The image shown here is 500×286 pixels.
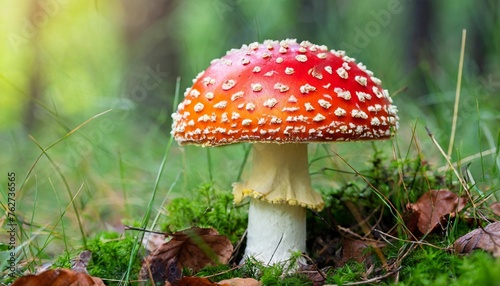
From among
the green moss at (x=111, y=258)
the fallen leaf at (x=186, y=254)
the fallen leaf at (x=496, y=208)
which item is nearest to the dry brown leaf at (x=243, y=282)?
the fallen leaf at (x=186, y=254)

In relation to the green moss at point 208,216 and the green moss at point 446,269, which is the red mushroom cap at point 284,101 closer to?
the green moss at point 446,269

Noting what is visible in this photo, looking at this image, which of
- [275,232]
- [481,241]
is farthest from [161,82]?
[481,241]

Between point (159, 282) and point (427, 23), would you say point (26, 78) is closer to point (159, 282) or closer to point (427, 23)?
point (427, 23)

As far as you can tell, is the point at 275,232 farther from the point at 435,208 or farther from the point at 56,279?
the point at 56,279

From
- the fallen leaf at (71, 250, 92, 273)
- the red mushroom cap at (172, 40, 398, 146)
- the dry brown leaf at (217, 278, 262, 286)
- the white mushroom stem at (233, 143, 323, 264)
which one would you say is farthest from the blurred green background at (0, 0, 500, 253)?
the dry brown leaf at (217, 278, 262, 286)

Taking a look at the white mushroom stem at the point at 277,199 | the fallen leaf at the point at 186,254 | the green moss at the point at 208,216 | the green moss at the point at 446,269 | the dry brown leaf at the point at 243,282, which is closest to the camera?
the green moss at the point at 446,269

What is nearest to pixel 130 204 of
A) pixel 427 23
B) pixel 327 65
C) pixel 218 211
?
pixel 218 211
